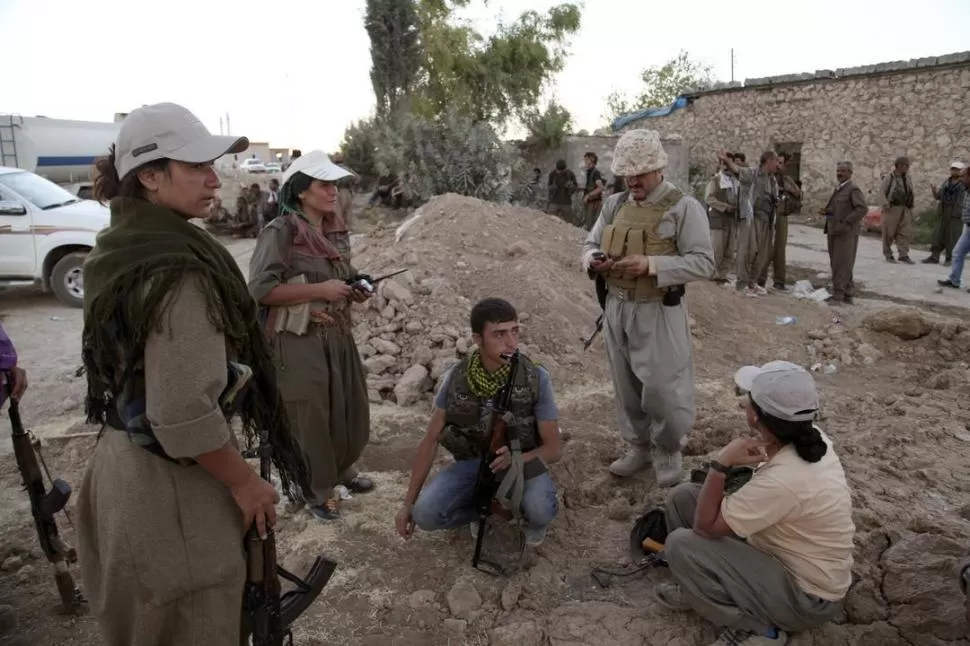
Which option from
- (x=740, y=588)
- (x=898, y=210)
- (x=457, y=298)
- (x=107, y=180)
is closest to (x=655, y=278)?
(x=740, y=588)

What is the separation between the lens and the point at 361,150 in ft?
82.5

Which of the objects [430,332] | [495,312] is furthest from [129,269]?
[430,332]

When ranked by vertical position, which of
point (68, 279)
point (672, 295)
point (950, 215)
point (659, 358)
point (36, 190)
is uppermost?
point (36, 190)

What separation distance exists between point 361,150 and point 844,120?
639 inches

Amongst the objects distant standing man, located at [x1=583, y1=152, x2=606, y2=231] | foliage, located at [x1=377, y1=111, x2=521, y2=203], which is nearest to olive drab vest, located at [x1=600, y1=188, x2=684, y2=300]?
distant standing man, located at [x1=583, y1=152, x2=606, y2=231]

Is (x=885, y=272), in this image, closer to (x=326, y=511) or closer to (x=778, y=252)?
(x=778, y=252)

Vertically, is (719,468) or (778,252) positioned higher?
(778,252)

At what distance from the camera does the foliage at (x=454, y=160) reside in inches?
567

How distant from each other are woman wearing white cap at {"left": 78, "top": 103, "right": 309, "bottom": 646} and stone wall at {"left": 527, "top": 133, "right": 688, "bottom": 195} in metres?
14.5

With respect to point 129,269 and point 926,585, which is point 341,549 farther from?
point 926,585

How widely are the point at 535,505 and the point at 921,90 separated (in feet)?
46.9

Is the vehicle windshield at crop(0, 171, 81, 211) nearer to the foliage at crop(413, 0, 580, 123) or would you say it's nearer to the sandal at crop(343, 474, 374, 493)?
the sandal at crop(343, 474, 374, 493)

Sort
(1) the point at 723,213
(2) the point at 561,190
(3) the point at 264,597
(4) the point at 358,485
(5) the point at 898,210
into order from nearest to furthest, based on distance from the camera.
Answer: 1. (3) the point at 264,597
2. (4) the point at 358,485
3. (1) the point at 723,213
4. (5) the point at 898,210
5. (2) the point at 561,190

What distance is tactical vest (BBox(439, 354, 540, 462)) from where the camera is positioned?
3.05 meters
